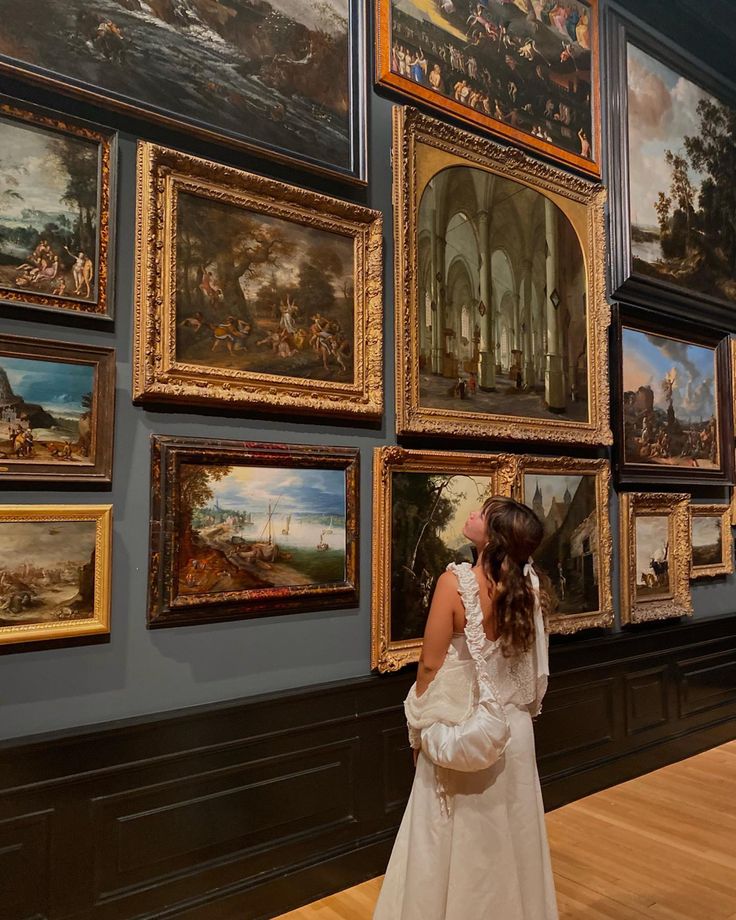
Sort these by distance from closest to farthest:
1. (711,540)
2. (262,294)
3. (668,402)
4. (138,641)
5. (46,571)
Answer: (46,571), (138,641), (262,294), (668,402), (711,540)

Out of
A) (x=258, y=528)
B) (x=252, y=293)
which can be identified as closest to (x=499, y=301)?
(x=252, y=293)

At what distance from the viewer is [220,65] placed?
4.22 meters

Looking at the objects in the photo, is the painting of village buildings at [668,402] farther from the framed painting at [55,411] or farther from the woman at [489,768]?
the framed painting at [55,411]

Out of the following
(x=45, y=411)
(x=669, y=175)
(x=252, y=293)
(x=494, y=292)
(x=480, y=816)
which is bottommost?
(x=480, y=816)

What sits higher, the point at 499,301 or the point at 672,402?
the point at 499,301

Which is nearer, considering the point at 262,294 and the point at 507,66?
the point at 262,294

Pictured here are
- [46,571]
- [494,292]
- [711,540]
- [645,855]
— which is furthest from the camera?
[711,540]

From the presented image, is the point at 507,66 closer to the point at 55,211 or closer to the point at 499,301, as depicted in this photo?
the point at 499,301

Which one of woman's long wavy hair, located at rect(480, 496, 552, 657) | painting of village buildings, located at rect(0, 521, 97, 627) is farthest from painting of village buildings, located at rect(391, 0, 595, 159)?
painting of village buildings, located at rect(0, 521, 97, 627)

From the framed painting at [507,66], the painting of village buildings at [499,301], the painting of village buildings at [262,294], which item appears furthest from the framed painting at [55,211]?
the framed painting at [507,66]

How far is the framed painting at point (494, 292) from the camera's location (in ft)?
16.1

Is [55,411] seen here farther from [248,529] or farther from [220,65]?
[220,65]

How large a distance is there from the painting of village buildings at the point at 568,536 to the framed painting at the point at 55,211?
3.46m

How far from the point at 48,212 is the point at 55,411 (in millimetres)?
1035
